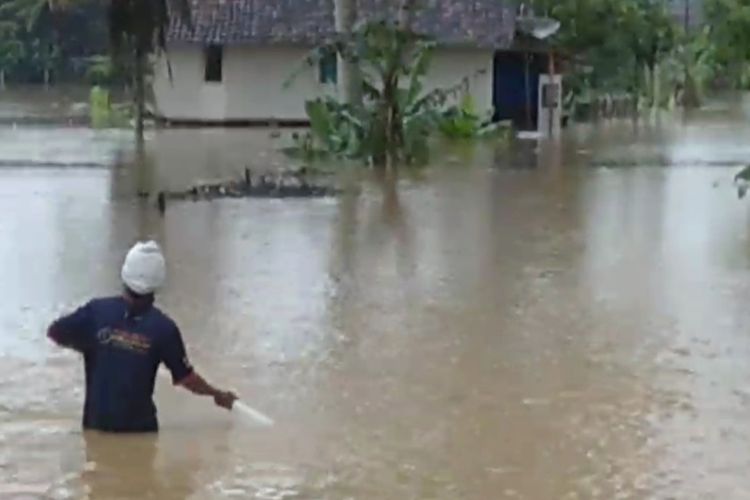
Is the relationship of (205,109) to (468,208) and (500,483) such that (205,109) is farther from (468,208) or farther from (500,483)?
(500,483)

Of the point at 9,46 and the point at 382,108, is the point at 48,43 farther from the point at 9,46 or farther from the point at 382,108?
the point at 382,108

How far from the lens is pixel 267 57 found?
45.0 m

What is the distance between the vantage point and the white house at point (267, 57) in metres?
43.6

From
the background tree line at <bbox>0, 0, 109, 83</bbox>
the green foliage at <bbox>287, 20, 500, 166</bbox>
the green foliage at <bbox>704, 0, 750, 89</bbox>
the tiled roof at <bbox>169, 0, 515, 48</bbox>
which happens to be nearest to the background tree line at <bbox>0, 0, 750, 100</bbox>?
the background tree line at <bbox>0, 0, 109, 83</bbox>

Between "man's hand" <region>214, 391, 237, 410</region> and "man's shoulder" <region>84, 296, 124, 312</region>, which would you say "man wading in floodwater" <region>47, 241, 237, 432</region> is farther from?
"man's hand" <region>214, 391, 237, 410</region>

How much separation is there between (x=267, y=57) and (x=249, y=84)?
834mm

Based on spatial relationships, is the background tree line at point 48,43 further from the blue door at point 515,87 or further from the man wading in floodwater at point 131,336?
the man wading in floodwater at point 131,336

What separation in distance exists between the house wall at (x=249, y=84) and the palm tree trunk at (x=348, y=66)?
1124cm

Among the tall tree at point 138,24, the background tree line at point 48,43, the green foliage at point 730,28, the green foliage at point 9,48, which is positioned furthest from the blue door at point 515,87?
the green foliage at point 9,48

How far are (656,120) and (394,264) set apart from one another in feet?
117

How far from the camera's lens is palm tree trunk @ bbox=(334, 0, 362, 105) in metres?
31.8

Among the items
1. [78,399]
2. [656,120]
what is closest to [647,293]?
[78,399]

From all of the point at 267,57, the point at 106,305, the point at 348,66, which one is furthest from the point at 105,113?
the point at 106,305

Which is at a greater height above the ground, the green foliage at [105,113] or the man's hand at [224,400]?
the man's hand at [224,400]
